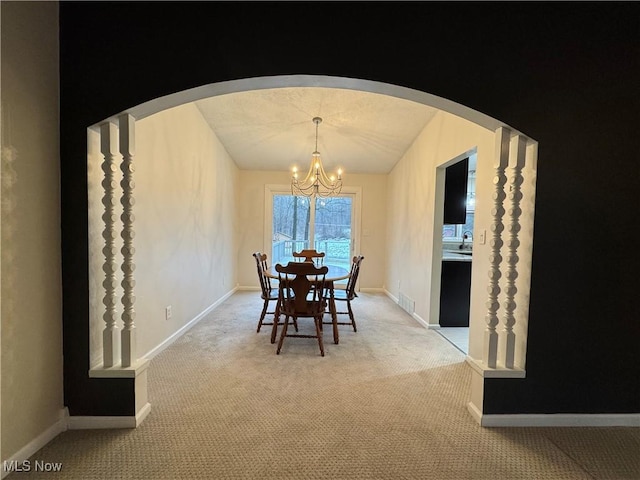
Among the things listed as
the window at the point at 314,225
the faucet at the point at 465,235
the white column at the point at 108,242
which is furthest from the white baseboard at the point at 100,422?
the faucet at the point at 465,235

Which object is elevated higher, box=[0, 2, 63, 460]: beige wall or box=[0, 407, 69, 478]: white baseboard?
box=[0, 2, 63, 460]: beige wall

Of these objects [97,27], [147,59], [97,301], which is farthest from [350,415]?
[97,27]

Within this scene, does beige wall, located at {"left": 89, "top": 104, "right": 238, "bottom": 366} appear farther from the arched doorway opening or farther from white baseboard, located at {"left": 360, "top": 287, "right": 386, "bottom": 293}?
white baseboard, located at {"left": 360, "top": 287, "right": 386, "bottom": 293}

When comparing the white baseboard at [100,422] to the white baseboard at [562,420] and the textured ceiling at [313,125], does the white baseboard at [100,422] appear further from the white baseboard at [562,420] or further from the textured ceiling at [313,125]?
Answer: the textured ceiling at [313,125]

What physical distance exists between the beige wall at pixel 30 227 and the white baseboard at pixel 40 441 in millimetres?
20

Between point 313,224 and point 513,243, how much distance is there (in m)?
3.96

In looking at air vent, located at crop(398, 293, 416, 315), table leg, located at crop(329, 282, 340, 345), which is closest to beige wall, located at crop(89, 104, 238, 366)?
table leg, located at crop(329, 282, 340, 345)

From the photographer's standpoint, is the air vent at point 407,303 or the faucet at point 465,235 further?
the faucet at point 465,235

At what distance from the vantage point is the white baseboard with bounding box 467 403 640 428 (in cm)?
174

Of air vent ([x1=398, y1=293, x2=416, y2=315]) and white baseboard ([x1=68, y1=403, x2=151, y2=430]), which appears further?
air vent ([x1=398, y1=293, x2=416, y2=315])

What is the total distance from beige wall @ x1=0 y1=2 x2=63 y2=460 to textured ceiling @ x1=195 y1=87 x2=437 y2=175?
196 centimetres

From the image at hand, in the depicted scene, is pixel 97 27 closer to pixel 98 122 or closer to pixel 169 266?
pixel 98 122

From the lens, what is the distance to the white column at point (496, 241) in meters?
1.73

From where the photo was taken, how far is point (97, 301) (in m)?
1.67
